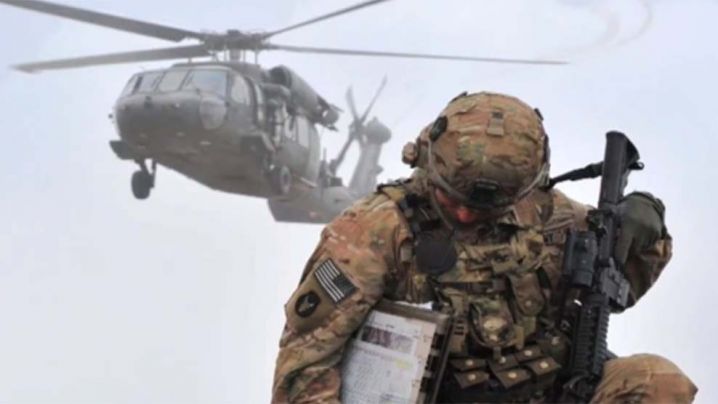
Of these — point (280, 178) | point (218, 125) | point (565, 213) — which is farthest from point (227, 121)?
point (565, 213)

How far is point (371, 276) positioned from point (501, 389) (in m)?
0.48

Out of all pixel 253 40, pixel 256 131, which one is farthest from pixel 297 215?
pixel 256 131

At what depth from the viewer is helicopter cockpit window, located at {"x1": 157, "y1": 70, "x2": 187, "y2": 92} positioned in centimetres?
2689

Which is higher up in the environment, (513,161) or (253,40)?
(253,40)

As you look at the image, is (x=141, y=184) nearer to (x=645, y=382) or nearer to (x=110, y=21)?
(x=110, y=21)

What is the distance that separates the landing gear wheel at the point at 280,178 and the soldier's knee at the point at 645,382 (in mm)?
24838

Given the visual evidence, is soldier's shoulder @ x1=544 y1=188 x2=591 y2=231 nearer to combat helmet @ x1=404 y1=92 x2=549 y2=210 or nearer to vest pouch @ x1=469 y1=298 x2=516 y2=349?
combat helmet @ x1=404 y1=92 x2=549 y2=210

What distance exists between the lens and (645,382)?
12.2 feet

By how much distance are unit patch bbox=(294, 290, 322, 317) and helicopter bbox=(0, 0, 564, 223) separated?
73.9 feet

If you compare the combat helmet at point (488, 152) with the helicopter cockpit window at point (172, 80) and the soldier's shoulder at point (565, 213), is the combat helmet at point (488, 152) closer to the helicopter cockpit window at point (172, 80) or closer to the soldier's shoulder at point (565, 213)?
the soldier's shoulder at point (565, 213)

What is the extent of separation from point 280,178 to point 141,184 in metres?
4.60

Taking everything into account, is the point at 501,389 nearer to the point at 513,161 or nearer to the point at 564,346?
the point at 564,346

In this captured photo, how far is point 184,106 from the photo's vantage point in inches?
1039

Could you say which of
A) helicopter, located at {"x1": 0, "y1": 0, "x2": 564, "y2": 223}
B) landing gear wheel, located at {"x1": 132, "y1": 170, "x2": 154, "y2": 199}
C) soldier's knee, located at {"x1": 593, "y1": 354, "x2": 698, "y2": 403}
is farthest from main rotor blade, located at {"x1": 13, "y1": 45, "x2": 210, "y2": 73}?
soldier's knee, located at {"x1": 593, "y1": 354, "x2": 698, "y2": 403}
